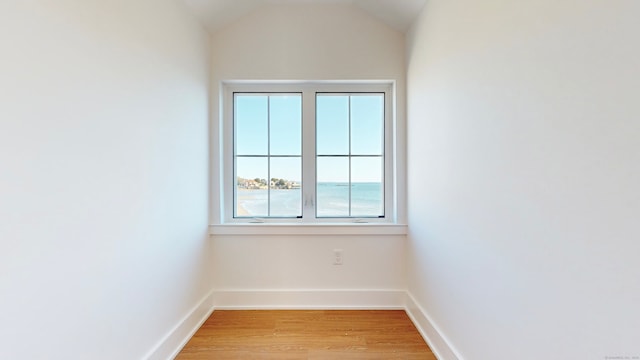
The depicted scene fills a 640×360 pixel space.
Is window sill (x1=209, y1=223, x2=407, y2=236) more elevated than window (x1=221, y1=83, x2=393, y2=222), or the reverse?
window (x1=221, y1=83, x2=393, y2=222)

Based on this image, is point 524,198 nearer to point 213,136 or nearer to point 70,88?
point 70,88

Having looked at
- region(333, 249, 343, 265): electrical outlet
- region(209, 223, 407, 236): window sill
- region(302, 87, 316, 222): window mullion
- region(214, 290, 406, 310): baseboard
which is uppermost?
region(302, 87, 316, 222): window mullion

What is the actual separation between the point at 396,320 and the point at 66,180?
85.4 inches

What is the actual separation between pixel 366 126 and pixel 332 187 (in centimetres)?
61

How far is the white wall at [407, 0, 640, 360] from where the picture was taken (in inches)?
29.1

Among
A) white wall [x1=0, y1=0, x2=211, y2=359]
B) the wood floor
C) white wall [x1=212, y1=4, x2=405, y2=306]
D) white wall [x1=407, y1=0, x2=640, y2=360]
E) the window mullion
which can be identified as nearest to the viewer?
white wall [x1=407, y1=0, x2=640, y2=360]

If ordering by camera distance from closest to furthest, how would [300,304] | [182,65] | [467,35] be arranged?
[467,35], [182,65], [300,304]

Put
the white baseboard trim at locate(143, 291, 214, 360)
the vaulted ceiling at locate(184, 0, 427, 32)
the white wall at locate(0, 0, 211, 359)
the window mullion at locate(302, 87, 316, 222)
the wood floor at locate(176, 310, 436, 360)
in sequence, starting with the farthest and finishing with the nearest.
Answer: the window mullion at locate(302, 87, 316, 222), the vaulted ceiling at locate(184, 0, 427, 32), the wood floor at locate(176, 310, 436, 360), the white baseboard trim at locate(143, 291, 214, 360), the white wall at locate(0, 0, 211, 359)

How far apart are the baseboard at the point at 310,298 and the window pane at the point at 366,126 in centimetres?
120

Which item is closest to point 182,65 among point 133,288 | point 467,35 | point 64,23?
point 64,23

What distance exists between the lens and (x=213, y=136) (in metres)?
2.41

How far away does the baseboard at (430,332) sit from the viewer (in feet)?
5.36

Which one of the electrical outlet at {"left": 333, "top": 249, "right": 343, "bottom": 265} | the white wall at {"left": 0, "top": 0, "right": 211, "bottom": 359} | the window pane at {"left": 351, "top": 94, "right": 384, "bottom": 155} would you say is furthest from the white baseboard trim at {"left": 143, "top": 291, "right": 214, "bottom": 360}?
the window pane at {"left": 351, "top": 94, "right": 384, "bottom": 155}

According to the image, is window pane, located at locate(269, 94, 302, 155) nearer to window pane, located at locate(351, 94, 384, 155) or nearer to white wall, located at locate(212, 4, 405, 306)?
white wall, located at locate(212, 4, 405, 306)
